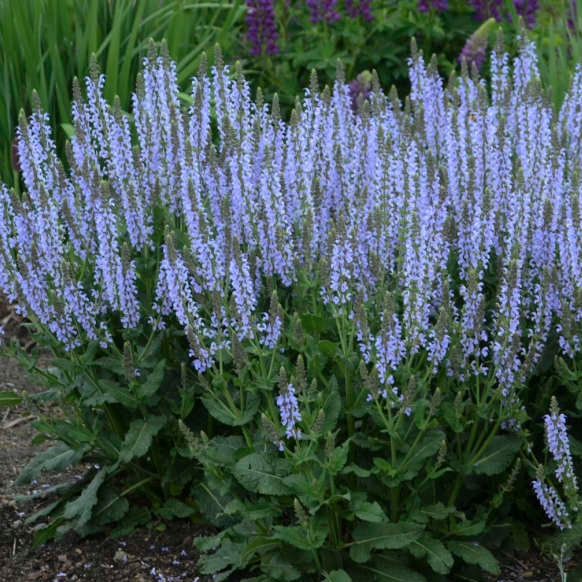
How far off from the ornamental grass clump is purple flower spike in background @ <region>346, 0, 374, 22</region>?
11.3 ft

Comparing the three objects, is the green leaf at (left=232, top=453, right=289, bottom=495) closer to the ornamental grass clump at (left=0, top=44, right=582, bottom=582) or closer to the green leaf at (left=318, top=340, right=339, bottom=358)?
the ornamental grass clump at (left=0, top=44, right=582, bottom=582)

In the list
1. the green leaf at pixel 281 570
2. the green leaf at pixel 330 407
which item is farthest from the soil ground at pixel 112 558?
the green leaf at pixel 330 407

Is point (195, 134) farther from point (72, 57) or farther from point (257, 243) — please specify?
point (72, 57)

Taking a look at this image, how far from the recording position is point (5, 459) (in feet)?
15.2

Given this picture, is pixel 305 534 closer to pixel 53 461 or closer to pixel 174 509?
pixel 174 509

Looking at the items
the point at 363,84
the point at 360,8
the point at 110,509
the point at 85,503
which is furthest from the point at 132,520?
the point at 360,8

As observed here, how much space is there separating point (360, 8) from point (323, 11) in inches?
11.5

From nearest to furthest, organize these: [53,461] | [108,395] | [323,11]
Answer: [108,395], [53,461], [323,11]

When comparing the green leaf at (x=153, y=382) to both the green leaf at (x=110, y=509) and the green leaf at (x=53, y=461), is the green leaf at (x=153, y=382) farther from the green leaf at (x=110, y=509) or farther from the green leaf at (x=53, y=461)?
the green leaf at (x=110, y=509)

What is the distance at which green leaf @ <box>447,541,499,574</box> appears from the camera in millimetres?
3389

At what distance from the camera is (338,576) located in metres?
3.23

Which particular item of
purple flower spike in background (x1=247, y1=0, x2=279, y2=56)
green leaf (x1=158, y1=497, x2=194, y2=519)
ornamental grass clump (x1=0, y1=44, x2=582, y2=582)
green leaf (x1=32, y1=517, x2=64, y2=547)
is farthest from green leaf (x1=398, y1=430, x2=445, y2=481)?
purple flower spike in background (x1=247, y1=0, x2=279, y2=56)

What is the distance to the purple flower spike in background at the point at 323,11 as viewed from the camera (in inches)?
293

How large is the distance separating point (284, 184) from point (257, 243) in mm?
276
